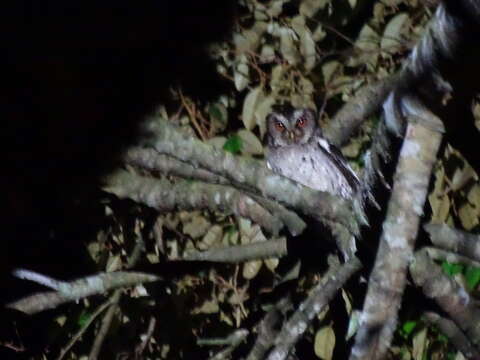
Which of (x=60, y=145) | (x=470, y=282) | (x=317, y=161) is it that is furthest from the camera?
(x=317, y=161)

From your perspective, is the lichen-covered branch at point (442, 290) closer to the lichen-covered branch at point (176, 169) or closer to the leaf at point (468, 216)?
the lichen-covered branch at point (176, 169)

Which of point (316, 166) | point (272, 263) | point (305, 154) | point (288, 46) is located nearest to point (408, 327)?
point (272, 263)

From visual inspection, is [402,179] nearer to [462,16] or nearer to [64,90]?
[462,16]

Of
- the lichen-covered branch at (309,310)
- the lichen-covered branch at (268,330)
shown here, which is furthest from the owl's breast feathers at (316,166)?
the lichen-covered branch at (309,310)

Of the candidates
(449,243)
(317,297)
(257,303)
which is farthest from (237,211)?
(257,303)

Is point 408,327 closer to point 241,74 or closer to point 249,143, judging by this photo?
point 249,143

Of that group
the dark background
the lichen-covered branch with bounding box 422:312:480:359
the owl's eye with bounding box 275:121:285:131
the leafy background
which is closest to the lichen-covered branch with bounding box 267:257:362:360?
the lichen-covered branch with bounding box 422:312:480:359

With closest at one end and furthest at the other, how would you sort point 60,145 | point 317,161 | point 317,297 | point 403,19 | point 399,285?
point 399,285 < point 317,297 < point 60,145 < point 403,19 < point 317,161
